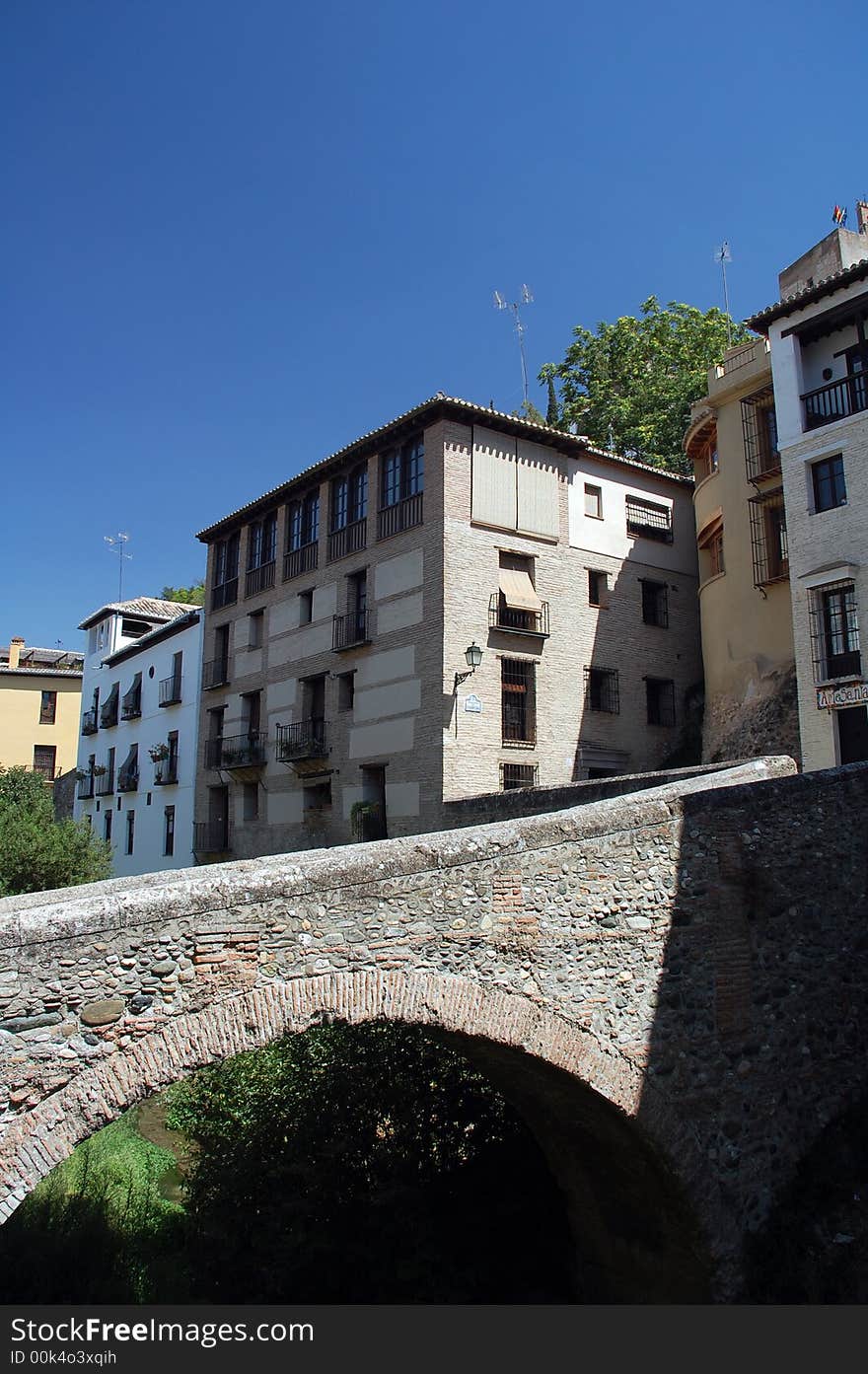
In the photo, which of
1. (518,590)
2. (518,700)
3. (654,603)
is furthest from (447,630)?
(654,603)

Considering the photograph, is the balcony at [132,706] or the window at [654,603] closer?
the window at [654,603]

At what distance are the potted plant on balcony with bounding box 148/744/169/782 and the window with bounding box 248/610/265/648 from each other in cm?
570

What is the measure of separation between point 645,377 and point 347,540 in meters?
13.3

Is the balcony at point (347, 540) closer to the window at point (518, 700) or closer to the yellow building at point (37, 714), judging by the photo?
the window at point (518, 700)

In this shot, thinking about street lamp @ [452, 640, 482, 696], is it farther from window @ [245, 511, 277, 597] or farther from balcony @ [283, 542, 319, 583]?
window @ [245, 511, 277, 597]

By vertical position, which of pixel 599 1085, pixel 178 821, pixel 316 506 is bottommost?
pixel 599 1085

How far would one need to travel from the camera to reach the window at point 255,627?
27953 mm

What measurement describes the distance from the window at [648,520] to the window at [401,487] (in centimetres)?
608

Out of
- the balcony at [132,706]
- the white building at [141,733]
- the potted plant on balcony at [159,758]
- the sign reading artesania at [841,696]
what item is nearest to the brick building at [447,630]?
the white building at [141,733]

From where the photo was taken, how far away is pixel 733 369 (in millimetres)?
22078

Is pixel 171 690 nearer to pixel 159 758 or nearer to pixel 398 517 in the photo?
pixel 159 758
